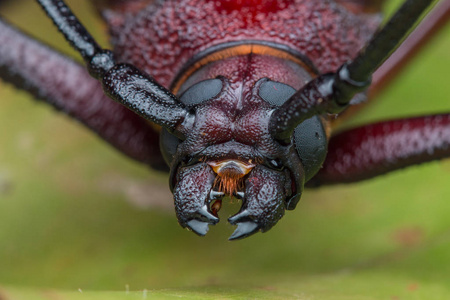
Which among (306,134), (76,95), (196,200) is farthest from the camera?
(76,95)

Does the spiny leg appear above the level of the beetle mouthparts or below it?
above

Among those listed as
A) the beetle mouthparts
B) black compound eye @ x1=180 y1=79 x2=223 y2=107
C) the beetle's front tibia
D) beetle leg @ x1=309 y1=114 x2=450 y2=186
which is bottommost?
the beetle's front tibia

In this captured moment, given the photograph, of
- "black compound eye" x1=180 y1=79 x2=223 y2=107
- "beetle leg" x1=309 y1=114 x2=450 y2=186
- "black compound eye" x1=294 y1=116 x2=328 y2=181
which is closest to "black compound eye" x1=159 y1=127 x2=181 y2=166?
"black compound eye" x1=180 y1=79 x2=223 y2=107

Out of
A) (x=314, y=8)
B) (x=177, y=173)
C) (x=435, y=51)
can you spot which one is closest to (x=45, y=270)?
(x=177, y=173)

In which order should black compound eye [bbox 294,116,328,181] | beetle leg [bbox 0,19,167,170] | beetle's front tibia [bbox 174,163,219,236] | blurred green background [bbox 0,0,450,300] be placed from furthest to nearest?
1. beetle leg [bbox 0,19,167,170]
2. blurred green background [bbox 0,0,450,300]
3. black compound eye [bbox 294,116,328,181]
4. beetle's front tibia [bbox 174,163,219,236]

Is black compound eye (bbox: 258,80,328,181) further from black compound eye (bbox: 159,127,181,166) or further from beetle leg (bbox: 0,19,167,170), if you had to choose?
beetle leg (bbox: 0,19,167,170)

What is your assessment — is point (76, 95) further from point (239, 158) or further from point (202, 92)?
point (239, 158)

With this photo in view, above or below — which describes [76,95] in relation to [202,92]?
above

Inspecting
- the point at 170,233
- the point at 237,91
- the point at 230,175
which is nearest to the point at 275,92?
the point at 237,91
